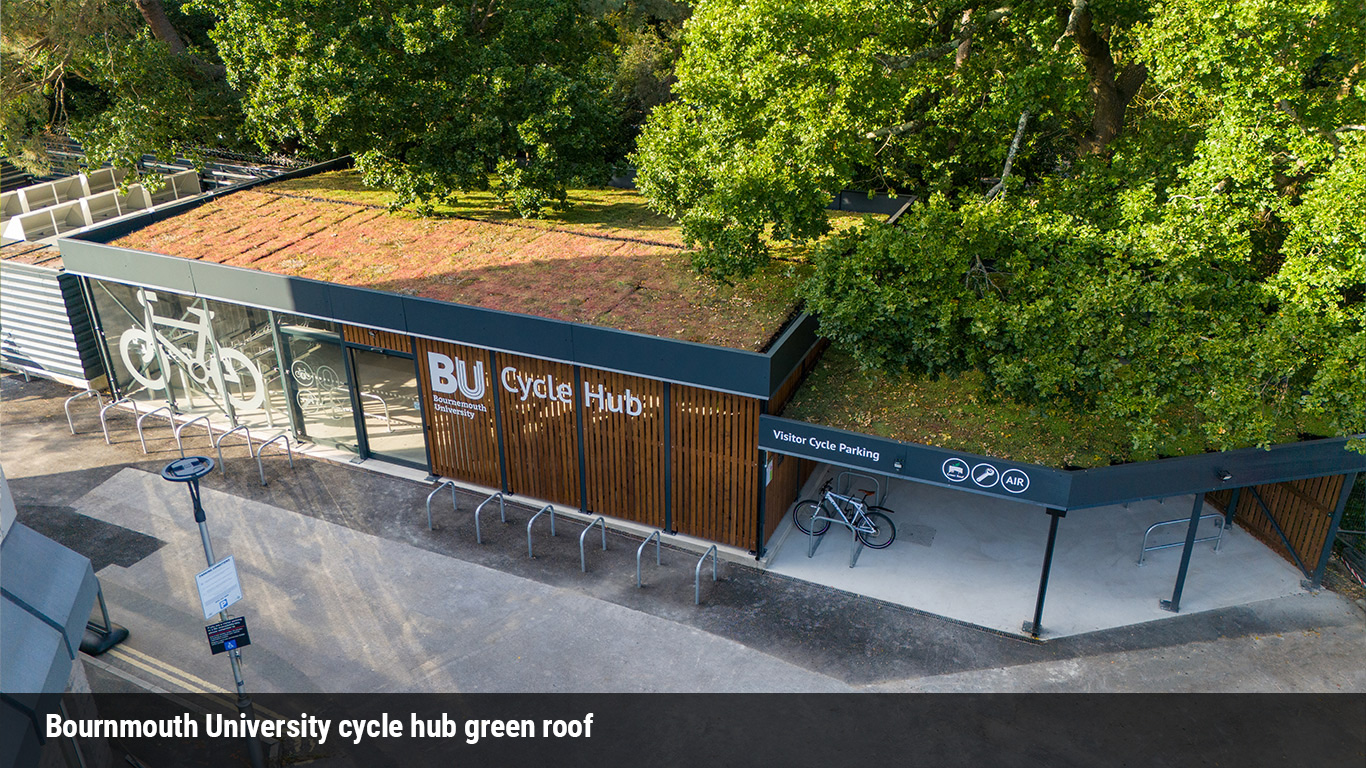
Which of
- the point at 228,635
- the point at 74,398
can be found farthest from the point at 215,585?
the point at 74,398

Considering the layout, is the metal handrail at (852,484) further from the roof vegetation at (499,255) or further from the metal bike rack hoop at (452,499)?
the metal bike rack hoop at (452,499)

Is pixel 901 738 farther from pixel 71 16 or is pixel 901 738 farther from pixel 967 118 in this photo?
pixel 71 16

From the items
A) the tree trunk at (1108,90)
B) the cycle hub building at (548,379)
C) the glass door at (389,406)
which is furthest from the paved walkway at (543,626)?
the tree trunk at (1108,90)

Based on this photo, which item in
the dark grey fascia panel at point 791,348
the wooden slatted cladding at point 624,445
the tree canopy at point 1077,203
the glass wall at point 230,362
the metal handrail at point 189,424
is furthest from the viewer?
the metal handrail at point 189,424

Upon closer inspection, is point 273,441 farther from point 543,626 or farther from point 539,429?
point 543,626

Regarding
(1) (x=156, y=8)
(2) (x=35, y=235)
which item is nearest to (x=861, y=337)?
(2) (x=35, y=235)

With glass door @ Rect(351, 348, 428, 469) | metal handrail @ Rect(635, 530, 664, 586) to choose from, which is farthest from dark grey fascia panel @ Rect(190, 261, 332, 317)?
metal handrail @ Rect(635, 530, 664, 586)
